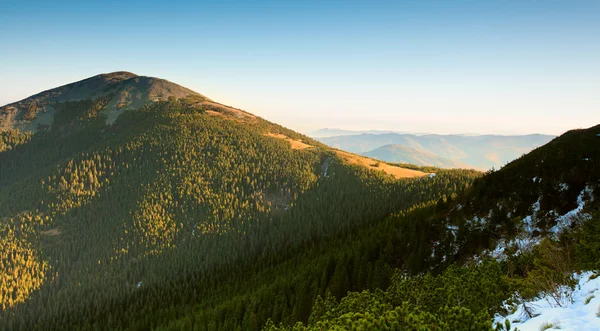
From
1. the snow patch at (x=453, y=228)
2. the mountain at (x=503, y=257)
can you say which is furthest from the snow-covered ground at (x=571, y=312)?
the snow patch at (x=453, y=228)

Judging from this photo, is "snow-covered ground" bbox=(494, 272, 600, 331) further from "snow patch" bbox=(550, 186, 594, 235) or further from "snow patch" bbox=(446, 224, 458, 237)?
"snow patch" bbox=(446, 224, 458, 237)

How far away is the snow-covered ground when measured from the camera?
18.7 meters

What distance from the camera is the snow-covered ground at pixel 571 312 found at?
61.5 feet

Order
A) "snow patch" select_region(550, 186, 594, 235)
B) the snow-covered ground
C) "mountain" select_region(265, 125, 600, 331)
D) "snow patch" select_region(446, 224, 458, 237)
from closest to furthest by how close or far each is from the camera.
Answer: the snow-covered ground
"mountain" select_region(265, 125, 600, 331)
"snow patch" select_region(550, 186, 594, 235)
"snow patch" select_region(446, 224, 458, 237)

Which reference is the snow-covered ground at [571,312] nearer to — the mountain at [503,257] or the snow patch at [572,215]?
the mountain at [503,257]

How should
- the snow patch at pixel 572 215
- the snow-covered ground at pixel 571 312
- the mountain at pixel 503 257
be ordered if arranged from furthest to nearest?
1. the snow patch at pixel 572 215
2. the mountain at pixel 503 257
3. the snow-covered ground at pixel 571 312

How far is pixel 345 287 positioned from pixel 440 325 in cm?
9213

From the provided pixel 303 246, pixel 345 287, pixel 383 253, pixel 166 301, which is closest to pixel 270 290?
pixel 345 287

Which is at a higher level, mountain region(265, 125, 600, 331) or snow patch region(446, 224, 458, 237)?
mountain region(265, 125, 600, 331)

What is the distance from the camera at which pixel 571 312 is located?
20438 millimetres

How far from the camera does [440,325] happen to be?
2047 centimetres

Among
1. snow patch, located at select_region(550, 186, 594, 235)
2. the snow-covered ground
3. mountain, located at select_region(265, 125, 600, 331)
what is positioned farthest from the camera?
snow patch, located at select_region(550, 186, 594, 235)

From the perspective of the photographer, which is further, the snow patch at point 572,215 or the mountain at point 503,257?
the snow patch at point 572,215

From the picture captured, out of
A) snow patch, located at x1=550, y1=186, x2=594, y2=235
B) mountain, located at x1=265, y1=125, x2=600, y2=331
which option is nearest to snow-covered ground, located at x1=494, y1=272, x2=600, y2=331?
mountain, located at x1=265, y1=125, x2=600, y2=331
